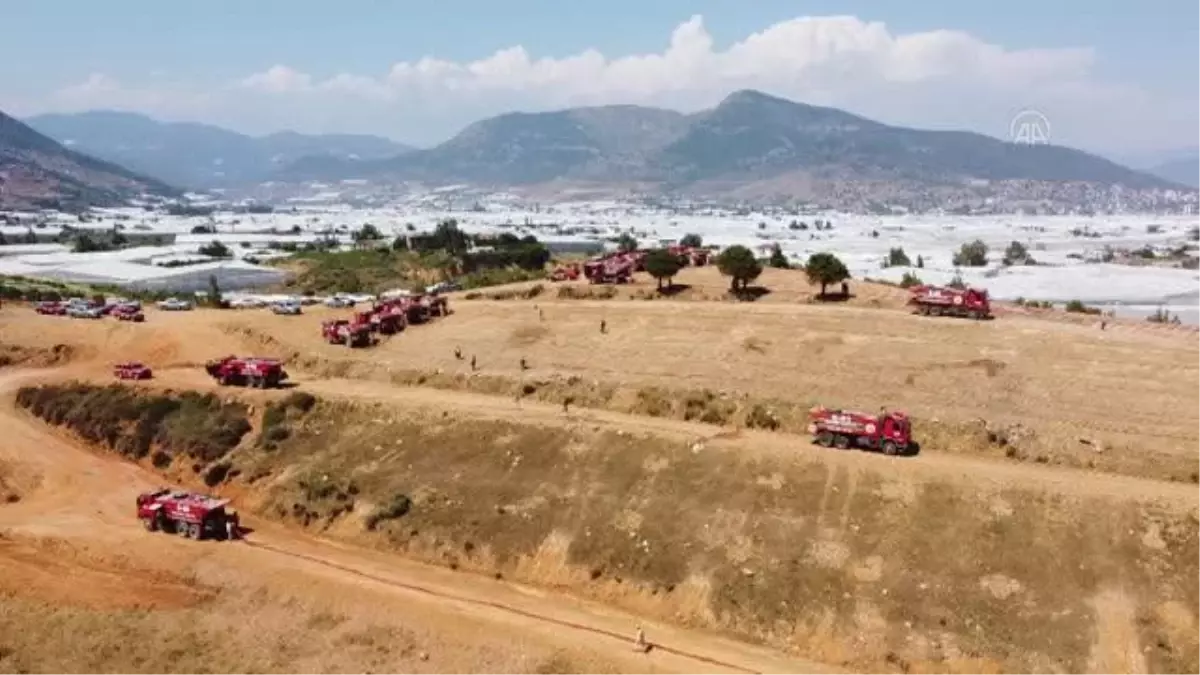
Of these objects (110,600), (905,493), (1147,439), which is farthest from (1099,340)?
(110,600)

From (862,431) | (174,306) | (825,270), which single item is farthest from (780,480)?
(174,306)

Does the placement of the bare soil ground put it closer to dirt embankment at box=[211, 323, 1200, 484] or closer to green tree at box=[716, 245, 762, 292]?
dirt embankment at box=[211, 323, 1200, 484]

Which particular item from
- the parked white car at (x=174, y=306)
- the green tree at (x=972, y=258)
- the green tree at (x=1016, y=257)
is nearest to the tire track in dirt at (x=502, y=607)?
the parked white car at (x=174, y=306)

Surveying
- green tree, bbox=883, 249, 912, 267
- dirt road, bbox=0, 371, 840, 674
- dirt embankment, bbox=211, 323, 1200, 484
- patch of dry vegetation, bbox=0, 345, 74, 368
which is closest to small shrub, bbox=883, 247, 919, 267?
green tree, bbox=883, 249, 912, 267

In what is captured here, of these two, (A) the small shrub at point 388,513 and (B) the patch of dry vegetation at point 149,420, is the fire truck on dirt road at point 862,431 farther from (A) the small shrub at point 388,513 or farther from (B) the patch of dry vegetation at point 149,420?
(B) the patch of dry vegetation at point 149,420

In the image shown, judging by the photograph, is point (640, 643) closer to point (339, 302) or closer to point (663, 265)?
point (663, 265)

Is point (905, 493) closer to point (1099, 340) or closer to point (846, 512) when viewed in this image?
point (846, 512)
